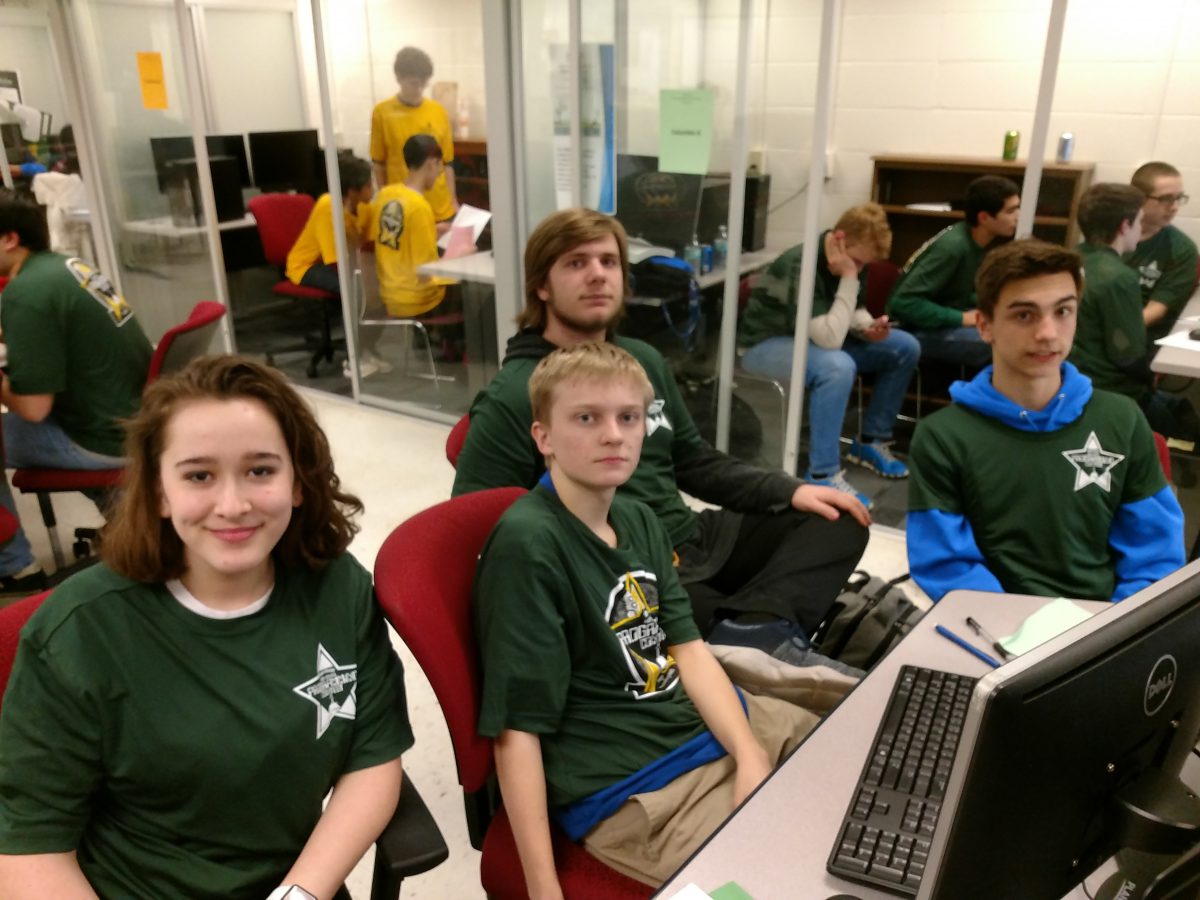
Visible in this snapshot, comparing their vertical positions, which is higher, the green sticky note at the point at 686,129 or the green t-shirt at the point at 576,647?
the green sticky note at the point at 686,129

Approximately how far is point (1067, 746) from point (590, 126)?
10.7 feet

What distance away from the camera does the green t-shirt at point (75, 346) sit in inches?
102

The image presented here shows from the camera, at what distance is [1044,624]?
1437 mm

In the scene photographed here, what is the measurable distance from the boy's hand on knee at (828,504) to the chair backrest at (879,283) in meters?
2.26

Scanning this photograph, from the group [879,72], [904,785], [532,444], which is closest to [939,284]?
[879,72]

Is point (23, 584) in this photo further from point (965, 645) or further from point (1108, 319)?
point (1108, 319)

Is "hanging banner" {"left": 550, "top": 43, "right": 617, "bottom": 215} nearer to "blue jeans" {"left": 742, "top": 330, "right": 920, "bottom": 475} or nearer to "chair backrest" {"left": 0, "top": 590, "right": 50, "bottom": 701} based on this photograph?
"blue jeans" {"left": 742, "top": 330, "right": 920, "bottom": 475}

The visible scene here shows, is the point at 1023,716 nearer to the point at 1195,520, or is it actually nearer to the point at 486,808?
the point at 486,808

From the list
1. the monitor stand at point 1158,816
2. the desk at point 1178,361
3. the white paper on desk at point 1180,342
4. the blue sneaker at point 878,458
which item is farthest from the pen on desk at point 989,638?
the blue sneaker at point 878,458

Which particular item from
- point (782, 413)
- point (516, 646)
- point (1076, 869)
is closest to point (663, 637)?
point (516, 646)

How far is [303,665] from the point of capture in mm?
1180

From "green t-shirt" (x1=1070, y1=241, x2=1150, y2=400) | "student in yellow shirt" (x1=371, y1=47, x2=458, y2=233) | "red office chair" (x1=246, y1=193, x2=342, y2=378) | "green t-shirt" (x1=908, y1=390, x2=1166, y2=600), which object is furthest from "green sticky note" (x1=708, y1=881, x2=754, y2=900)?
"red office chair" (x1=246, y1=193, x2=342, y2=378)

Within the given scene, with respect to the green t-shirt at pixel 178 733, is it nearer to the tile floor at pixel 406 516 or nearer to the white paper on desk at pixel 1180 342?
the tile floor at pixel 406 516

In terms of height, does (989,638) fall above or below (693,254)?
below
